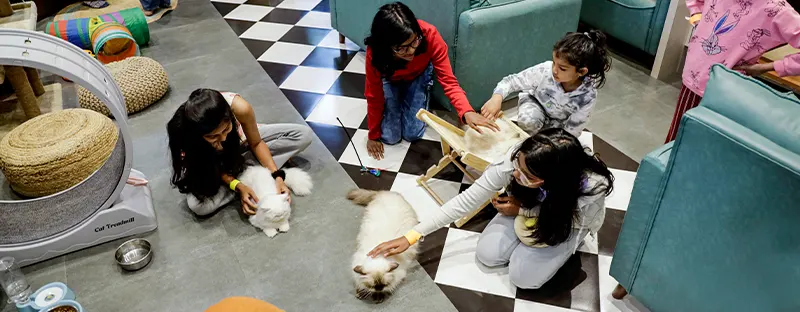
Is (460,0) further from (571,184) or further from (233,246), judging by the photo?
(233,246)

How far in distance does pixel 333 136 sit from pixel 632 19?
2013mm

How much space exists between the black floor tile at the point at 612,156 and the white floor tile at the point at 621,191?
43 mm

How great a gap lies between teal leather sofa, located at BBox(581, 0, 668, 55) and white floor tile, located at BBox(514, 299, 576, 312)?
2118 millimetres

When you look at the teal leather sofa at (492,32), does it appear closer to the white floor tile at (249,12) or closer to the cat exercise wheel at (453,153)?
the cat exercise wheel at (453,153)

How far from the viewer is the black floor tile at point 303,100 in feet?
10.5

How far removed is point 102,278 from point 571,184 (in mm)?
1795

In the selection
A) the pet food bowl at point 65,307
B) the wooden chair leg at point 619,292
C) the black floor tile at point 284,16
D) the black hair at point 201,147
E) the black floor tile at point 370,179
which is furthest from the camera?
the black floor tile at point 284,16

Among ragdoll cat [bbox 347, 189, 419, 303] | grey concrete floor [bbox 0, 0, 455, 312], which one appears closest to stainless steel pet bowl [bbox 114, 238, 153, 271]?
grey concrete floor [bbox 0, 0, 455, 312]

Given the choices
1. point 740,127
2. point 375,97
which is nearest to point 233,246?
point 375,97

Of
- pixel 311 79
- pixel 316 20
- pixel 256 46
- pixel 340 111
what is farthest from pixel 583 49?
pixel 316 20

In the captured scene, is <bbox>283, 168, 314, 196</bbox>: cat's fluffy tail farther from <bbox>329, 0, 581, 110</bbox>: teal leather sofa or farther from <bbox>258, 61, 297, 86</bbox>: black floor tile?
<bbox>258, 61, 297, 86</bbox>: black floor tile

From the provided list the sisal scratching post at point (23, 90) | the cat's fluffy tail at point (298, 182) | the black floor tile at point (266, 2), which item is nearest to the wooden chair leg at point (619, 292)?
the cat's fluffy tail at point (298, 182)

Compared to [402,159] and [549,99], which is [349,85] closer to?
[402,159]

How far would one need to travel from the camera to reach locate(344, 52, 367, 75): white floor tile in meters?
3.59
